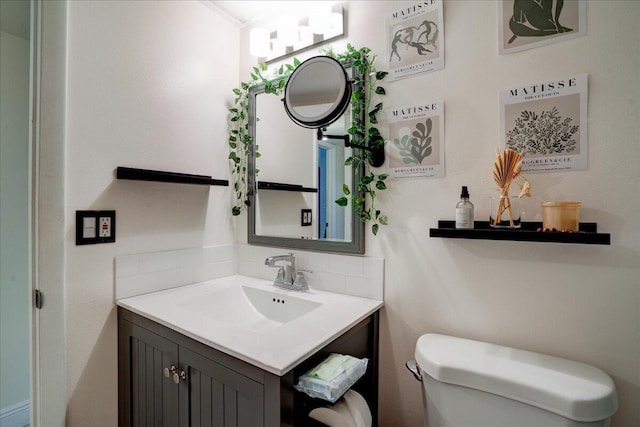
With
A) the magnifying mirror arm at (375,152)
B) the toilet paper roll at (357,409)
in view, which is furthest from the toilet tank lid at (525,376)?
the magnifying mirror arm at (375,152)

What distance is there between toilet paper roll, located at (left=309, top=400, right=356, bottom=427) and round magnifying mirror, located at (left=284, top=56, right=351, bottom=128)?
105cm

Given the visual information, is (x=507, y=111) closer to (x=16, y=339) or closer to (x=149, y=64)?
(x=149, y=64)

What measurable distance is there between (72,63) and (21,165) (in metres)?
1.06

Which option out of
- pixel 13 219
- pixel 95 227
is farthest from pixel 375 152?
pixel 13 219

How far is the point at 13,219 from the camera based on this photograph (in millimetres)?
1746

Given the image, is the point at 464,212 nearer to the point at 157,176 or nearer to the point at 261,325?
the point at 261,325

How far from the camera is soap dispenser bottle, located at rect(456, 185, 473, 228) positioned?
1008 mm

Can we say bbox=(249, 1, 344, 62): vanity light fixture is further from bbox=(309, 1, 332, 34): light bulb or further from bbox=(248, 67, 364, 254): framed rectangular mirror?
bbox=(248, 67, 364, 254): framed rectangular mirror

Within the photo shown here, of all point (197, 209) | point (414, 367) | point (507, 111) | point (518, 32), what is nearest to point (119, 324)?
point (197, 209)

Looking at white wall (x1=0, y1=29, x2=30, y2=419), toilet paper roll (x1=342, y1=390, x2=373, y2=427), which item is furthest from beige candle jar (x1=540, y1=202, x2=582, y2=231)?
white wall (x1=0, y1=29, x2=30, y2=419)

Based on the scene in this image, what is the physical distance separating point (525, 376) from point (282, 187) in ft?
3.99

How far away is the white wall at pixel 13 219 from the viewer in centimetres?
171

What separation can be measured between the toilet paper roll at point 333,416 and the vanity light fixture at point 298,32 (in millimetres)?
1459

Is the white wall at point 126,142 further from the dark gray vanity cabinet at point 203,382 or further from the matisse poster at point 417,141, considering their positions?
the matisse poster at point 417,141
